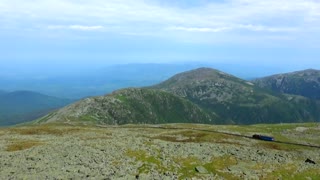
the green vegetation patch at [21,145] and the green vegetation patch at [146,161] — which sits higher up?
the green vegetation patch at [21,145]

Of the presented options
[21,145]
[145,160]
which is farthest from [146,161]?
[21,145]

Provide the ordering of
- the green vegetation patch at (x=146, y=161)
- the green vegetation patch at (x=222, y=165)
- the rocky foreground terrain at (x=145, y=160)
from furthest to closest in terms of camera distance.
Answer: the green vegetation patch at (x=222, y=165)
the green vegetation patch at (x=146, y=161)
the rocky foreground terrain at (x=145, y=160)

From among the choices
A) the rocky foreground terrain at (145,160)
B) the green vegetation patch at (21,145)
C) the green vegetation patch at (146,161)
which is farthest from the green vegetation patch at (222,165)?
the green vegetation patch at (21,145)

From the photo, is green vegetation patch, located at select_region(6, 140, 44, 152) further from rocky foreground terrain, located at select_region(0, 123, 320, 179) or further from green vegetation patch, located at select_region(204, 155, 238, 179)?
green vegetation patch, located at select_region(204, 155, 238, 179)

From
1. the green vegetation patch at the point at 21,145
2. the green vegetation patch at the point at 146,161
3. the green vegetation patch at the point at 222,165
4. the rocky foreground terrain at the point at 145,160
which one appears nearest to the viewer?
the rocky foreground terrain at the point at 145,160

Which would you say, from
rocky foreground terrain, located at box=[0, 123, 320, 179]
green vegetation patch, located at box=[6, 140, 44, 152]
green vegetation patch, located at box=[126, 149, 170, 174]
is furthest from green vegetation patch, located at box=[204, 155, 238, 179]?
green vegetation patch, located at box=[6, 140, 44, 152]

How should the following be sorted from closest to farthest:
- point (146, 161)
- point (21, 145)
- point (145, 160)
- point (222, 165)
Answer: point (146, 161)
point (145, 160)
point (222, 165)
point (21, 145)

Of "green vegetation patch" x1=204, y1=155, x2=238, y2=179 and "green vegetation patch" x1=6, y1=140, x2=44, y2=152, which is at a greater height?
"green vegetation patch" x1=6, y1=140, x2=44, y2=152

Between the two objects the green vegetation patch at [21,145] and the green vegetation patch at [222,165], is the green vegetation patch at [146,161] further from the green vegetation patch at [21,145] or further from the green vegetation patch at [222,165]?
the green vegetation patch at [21,145]

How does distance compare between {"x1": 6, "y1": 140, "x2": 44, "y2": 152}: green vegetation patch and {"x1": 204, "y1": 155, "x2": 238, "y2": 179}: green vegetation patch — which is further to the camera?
{"x1": 6, "y1": 140, "x2": 44, "y2": 152}: green vegetation patch

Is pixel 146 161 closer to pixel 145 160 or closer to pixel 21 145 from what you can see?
pixel 145 160

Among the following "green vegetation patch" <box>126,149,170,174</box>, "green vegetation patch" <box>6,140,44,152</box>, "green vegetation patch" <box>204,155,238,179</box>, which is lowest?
"green vegetation patch" <box>204,155,238,179</box>
